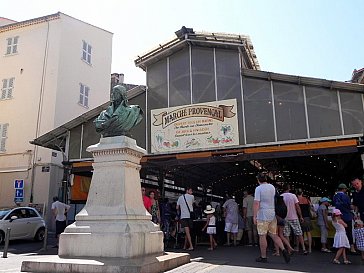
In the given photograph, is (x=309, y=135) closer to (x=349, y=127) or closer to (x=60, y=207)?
(x=349, y=127)

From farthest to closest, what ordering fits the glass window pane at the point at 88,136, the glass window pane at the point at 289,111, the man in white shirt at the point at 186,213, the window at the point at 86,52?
the window at the point at 86,52 < the glass window pane at the point at 88,136 < the glass window pane at the point at 289,111 < the man in white shirt at the point at 186,213

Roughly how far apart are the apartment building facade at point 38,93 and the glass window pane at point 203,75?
29.7 ft

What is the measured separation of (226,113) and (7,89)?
15.1 meters

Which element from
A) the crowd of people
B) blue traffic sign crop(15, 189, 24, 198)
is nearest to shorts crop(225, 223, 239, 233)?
the crowd of people

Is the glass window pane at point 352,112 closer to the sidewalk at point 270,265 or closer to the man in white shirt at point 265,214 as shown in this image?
the sidewalk at point 270,265

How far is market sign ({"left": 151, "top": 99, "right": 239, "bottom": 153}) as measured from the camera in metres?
12.9

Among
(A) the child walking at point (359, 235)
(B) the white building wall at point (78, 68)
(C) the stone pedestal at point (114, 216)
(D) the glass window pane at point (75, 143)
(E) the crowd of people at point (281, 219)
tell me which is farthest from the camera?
(B) the white building wall at point (78, 68)

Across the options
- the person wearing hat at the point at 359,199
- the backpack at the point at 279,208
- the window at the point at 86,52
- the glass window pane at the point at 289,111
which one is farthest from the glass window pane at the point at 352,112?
the window at the point at 86,52

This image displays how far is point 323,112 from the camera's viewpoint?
11.9 m

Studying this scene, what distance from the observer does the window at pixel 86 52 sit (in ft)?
78.0

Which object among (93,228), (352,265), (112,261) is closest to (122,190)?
(93,228)

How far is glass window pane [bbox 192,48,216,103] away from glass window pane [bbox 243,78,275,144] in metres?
1.32

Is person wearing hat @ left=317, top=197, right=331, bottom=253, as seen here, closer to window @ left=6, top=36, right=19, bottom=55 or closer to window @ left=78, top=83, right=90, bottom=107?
window @ left=78, top=83, right=90, bottom=107

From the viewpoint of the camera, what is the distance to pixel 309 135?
11859 mm
